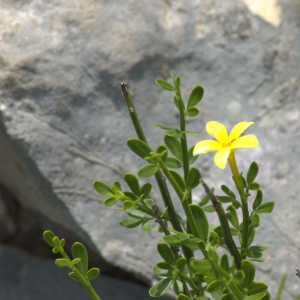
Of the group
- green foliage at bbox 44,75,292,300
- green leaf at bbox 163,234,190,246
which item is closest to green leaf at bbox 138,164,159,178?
green foliage at bbox 44,75,292,300

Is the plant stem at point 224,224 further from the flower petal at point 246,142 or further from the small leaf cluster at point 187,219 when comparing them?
the flower petal at point 246,142

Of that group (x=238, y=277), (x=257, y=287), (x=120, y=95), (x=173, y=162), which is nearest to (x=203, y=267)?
(x=238, y=277)

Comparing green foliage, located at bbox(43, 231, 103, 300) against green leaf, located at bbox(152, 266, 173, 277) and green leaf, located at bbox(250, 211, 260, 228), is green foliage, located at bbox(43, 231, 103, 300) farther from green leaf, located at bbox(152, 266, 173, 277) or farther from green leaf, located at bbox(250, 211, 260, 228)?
green leaf, located at bbox(250, 211, 260, 228)

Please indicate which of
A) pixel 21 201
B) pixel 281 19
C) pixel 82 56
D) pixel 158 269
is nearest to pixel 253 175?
pixel 158 269

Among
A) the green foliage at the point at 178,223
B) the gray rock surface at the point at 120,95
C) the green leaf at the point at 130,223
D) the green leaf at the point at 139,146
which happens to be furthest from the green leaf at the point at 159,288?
the gray rock surface at the point at 120,95

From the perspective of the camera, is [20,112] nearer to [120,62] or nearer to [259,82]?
[120,62]
